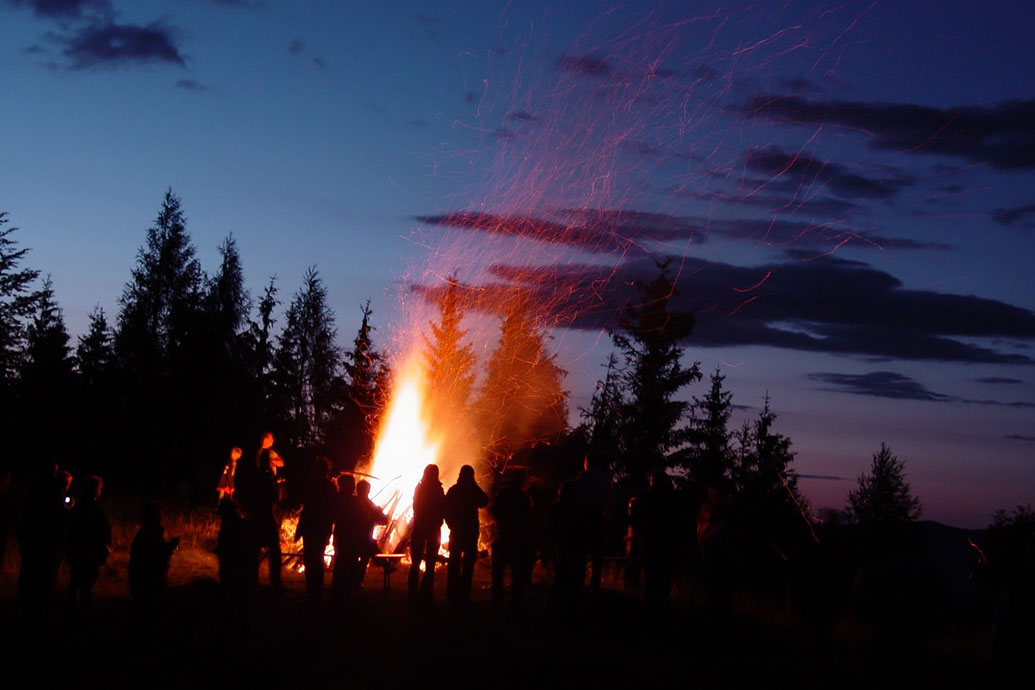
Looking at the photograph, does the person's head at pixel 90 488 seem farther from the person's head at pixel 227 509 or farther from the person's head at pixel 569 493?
the person's head at pixel 569 493

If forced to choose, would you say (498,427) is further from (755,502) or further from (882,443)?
(882,443)

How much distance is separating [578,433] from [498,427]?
8080mm

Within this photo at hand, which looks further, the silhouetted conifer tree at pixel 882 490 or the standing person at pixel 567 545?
the silhouetted conifer tree at pixel 882 490

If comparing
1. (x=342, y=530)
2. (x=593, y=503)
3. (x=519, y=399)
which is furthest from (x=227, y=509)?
(x=519, y=399)

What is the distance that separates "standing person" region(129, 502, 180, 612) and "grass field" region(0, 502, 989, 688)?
278mm

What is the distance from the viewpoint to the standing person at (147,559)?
34.5 feet

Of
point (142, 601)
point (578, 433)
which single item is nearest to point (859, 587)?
point (142, 601)

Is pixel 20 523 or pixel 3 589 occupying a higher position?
pixel 20 523

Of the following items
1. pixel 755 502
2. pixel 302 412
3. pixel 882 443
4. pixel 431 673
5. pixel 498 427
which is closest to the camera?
pixel 431 673

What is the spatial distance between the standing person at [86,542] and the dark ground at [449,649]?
35cm

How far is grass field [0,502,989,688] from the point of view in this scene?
8547 millimetres

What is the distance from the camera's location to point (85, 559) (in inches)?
418

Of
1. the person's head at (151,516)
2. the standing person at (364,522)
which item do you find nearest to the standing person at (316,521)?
the standing person at (364,522)

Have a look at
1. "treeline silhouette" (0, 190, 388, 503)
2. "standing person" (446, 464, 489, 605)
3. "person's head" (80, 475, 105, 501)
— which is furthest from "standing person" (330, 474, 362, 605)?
"treeline silhouette" (0, 190, 388, 503)
